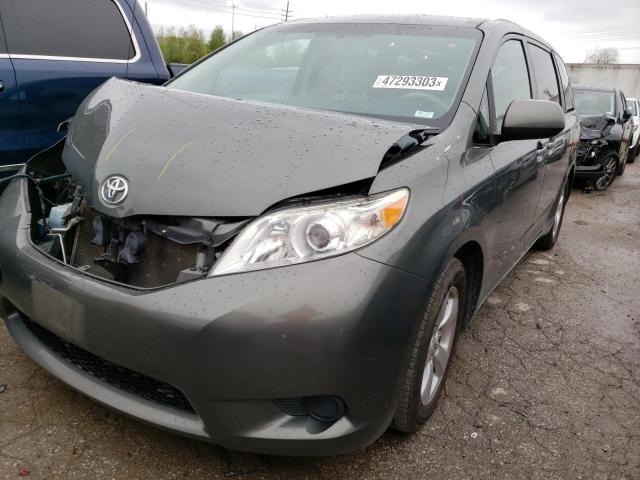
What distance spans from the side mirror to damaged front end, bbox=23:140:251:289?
52.2 inches

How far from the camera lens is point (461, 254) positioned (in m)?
2.16

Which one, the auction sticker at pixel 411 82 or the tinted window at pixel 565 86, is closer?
the auction sticker at pixel 411 82

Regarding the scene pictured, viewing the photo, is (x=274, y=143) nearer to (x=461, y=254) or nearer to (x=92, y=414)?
(x=461, y=254)

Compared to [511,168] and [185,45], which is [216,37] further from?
[511,168]

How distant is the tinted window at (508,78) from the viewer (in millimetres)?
2584

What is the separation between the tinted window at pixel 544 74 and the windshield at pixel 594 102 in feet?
17.9

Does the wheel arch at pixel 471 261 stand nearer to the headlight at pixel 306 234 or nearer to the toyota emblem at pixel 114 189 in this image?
the headlight at pixel 306 234

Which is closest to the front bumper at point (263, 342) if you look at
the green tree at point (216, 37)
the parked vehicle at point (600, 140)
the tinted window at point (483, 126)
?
the tinted window at point (483, 126)

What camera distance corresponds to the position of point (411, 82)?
2418 mm

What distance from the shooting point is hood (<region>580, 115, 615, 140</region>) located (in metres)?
7.92

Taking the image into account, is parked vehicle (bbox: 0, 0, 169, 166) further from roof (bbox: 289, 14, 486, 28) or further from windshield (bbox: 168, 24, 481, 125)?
roof (bbox: 289, 14, 486, 28)

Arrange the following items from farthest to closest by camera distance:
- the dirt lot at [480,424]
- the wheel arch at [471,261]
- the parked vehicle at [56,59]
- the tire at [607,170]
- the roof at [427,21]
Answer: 1. the tire at [607,170]
2. the parked vehicle at [56,59]
3. the roof at [427,21]
4. the wheel arch at [471,261]
5. the dirt lot at [480,424]

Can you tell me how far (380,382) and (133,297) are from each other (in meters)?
0.77

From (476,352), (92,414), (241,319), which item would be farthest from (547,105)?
(92,414)
